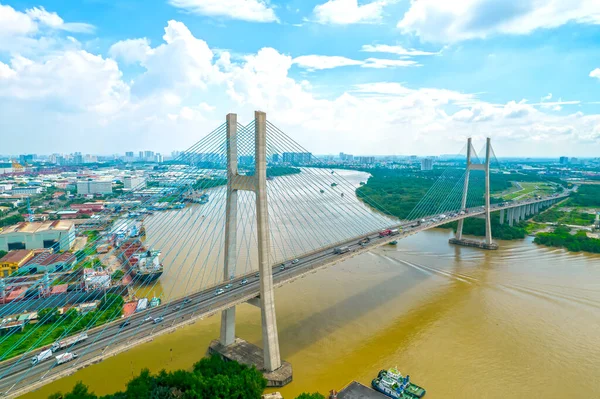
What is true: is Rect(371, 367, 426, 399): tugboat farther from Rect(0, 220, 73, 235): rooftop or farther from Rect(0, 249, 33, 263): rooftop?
Rect(0, 220, 73, 235): rooftop

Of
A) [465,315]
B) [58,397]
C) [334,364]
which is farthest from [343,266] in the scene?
[58,397]

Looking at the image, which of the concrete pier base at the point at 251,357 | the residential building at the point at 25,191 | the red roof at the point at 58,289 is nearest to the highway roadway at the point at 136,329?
the concrete pier base at the point at 251,357

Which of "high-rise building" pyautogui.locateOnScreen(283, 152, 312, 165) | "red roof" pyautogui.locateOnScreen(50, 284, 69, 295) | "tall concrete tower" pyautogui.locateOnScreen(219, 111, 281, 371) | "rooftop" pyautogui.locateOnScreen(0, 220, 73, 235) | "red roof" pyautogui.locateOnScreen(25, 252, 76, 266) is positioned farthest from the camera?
"rooftop" pyautogui.locateOnScreen(0, 220, 73, 235)

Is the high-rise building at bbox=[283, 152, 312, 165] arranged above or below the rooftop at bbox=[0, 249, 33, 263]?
above

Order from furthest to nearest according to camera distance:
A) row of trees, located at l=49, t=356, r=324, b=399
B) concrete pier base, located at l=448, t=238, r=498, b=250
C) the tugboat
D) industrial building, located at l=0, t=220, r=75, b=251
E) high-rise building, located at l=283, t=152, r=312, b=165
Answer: concrete pier base, located at l=448, t=238, r=498, b=250, industrial building, located at l=0, t=220, r=75, b=251, high-rise building, located at l=283, t=152, r=312, b=165, the tugboat, row of trees, located at l=49, t=356, r=324, b=399

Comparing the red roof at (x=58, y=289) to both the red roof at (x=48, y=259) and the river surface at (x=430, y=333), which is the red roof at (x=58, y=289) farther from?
the river surface at (x=430, y=333)

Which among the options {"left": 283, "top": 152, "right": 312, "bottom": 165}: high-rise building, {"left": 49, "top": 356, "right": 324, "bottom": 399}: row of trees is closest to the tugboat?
{"left": 49, "top": 356, "right": 324, "bottom": 399}: row of trees

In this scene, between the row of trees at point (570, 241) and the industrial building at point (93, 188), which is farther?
the industrial building at point (93, 188)
